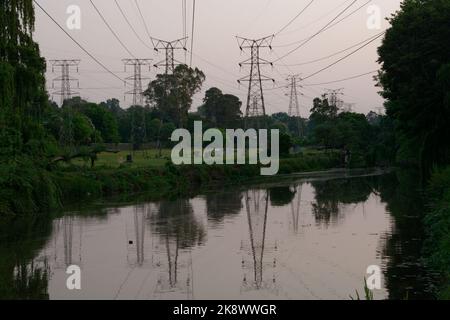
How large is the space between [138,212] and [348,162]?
65296 millimetres

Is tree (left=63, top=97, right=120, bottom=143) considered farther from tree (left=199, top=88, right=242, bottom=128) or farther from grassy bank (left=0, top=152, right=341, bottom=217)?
grassy bank (left=0, top=152, right=341, bottom=217)

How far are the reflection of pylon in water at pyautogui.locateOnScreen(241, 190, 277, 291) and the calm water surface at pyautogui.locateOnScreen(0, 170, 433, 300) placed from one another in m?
0.03

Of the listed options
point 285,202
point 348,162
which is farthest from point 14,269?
point 348,162

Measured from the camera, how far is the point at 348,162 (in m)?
94.8

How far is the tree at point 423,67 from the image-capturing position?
124ft

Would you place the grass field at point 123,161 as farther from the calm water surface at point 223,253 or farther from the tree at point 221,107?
the tree at point 221,107

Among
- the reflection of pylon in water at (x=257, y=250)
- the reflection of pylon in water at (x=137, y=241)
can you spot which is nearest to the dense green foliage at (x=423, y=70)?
the reflection of pylon in water at (x=257, y=250)

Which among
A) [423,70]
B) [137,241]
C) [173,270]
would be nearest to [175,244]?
[137,241]

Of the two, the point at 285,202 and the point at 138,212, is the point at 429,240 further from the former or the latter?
the point at 285,202

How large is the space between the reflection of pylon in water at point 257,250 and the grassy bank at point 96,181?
404 inches

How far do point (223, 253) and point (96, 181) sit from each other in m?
25.4

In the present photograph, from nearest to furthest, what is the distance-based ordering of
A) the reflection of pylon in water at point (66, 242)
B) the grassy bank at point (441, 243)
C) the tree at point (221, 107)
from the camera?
the grassy bank at point (441, 243)
the reflection of pylon in water at point (66, 242)
the tree at point (221, 107)
